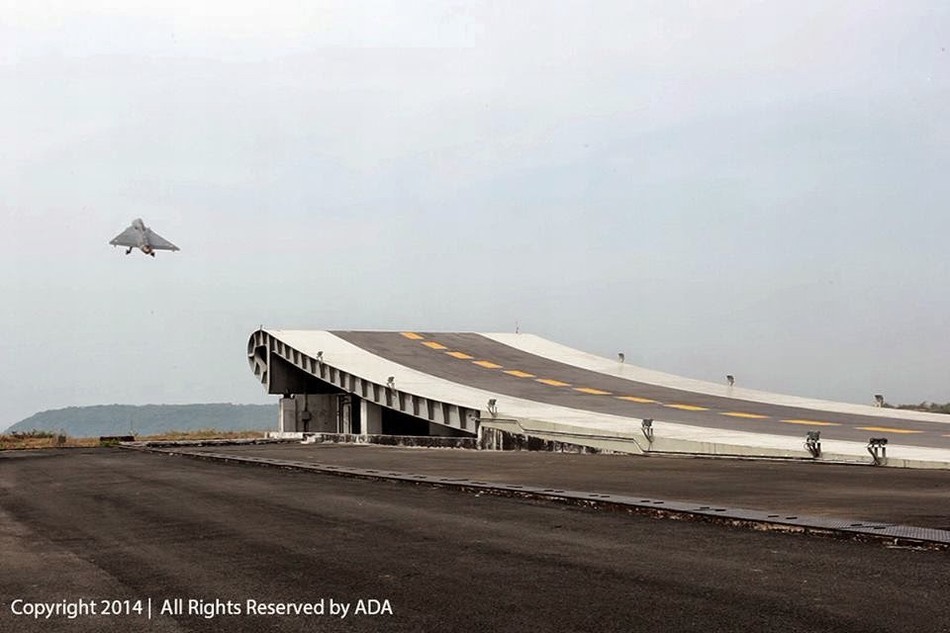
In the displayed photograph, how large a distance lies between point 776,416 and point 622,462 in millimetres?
15275

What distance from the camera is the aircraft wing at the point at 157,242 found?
196 feet

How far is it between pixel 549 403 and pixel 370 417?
58.7ft

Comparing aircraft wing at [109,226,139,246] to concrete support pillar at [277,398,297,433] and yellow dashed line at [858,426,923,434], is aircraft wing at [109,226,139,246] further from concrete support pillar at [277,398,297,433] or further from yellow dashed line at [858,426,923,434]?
yellow dashed line at [858,426,923,434]

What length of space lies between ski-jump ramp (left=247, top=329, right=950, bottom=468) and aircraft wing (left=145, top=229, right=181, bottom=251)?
10.3 meters

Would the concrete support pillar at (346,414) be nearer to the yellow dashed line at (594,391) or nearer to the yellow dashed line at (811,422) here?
the yellow dashed line at (594,391)

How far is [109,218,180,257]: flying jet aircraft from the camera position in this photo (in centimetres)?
5728

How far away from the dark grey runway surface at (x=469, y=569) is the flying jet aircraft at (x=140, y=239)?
147 ft

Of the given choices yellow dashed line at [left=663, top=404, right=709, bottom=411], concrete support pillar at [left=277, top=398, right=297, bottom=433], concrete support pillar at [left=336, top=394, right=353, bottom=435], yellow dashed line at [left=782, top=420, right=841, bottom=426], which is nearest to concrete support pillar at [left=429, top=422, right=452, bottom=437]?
concrete support pillar at [left=336, top=394, right=353, bottom=435]

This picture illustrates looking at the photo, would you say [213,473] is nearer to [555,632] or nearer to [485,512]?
[485,512]

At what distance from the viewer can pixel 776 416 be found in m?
37.1

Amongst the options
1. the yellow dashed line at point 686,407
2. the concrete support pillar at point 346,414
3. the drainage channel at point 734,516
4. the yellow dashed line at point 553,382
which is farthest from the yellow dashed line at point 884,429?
the concrete support pillar at point 346,414

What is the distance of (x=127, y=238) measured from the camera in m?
57.9

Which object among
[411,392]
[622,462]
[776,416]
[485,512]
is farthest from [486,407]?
[485,512]

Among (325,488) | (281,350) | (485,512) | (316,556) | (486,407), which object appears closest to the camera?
(316,556)
